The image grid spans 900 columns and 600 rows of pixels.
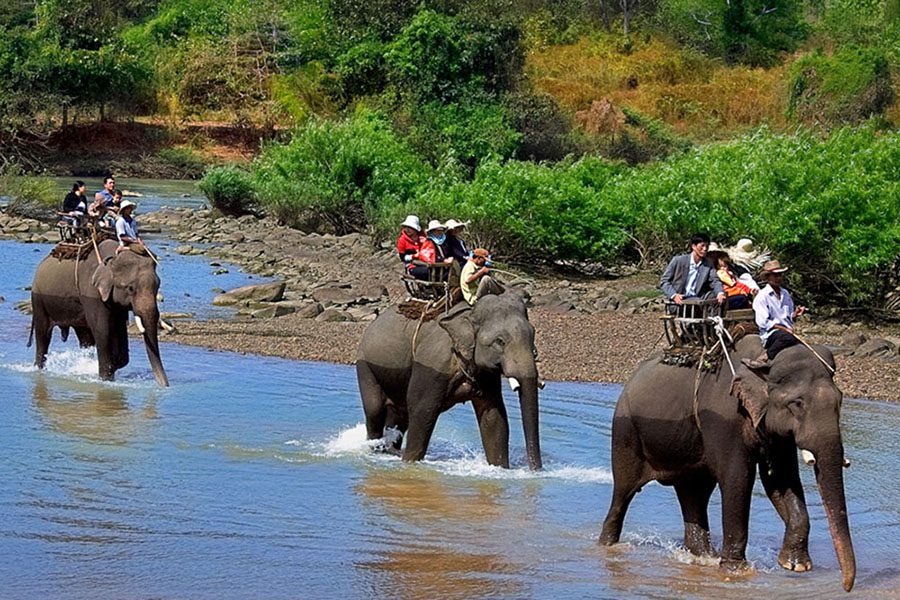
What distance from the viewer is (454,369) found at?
13414mm

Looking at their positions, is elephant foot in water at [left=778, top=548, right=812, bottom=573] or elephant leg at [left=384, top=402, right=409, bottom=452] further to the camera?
elephant leg at [left=384, top=402, right=409, bottom=452]

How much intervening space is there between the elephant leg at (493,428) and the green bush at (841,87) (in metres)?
46.7

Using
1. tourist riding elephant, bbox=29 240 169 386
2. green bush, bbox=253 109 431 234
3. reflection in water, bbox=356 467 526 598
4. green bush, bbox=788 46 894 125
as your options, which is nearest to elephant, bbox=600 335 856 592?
reflection in water, bbox=356 467 526 598

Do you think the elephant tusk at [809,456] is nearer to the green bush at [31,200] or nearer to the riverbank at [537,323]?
the riverbank at [537,323]

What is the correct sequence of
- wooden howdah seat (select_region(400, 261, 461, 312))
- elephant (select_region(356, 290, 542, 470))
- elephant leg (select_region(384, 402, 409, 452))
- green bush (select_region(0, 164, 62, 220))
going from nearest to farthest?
elephant (select_region(356, 290, 542, 470)) → wooden howdah seat (select_region(400, 261, 461, 312)) → elephant leg (select_region(384, 402, 409, 452)) → green bush (select_region(0, 164, 62, 220))

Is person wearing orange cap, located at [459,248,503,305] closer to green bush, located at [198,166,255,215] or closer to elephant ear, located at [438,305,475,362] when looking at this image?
elephant ear, located at [438,305,475,362]

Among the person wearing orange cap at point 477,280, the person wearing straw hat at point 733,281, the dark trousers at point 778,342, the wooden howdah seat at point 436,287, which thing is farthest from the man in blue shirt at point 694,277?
the wooden howdah seat at point 436,287

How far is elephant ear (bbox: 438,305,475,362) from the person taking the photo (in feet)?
43.4

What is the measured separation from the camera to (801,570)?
1046 centimetres

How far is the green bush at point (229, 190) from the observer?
45.0 m

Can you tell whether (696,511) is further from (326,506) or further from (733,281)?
(326,506)

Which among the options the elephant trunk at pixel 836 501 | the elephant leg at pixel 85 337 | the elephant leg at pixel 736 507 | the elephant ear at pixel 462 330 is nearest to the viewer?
the elephant trunk at pixel 836 501

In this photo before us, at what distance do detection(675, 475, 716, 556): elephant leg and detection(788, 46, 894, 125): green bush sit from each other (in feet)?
161

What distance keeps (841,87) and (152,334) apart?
47422 mm
